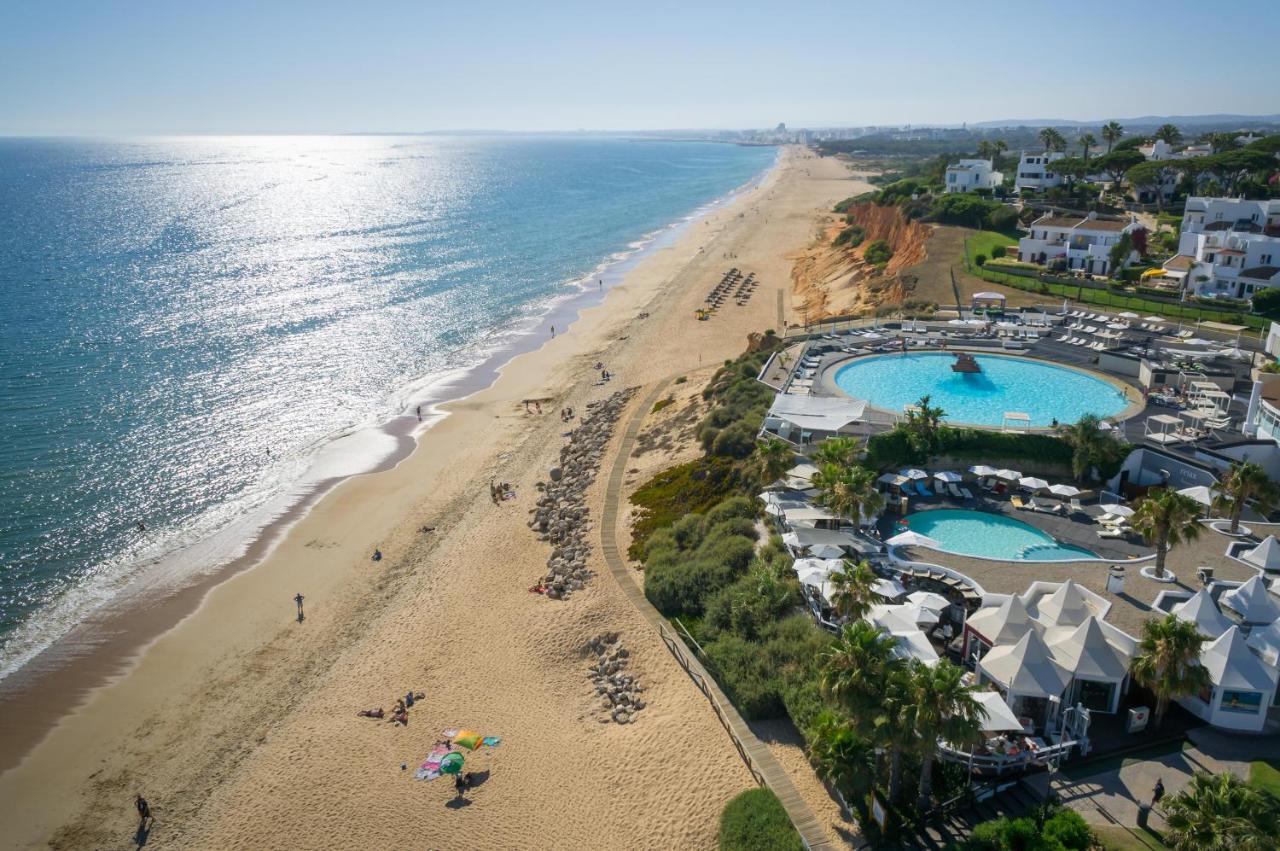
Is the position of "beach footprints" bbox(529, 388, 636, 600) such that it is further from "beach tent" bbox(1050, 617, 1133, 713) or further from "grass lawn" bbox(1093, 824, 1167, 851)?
"grass lawn" bbox(1093, 824, 1167, 851)

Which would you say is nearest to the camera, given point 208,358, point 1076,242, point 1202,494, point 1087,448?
point 1202,494

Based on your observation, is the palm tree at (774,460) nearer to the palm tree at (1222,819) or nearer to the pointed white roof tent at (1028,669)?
the pointed white roof tent at (1028,669)

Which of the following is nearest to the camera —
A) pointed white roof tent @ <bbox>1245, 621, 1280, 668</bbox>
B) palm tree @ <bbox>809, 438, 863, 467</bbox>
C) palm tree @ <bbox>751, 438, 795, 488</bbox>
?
pointed white roof tent @ <bbox>1245, 621, 1280, 668</bbox>

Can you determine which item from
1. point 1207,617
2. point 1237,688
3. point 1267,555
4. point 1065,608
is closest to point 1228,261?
point 1267,555

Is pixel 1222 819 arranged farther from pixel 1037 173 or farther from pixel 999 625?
pixel 1037 173

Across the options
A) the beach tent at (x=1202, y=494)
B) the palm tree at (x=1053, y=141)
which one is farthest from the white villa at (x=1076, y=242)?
the beach tent at (x=1202, y=494)

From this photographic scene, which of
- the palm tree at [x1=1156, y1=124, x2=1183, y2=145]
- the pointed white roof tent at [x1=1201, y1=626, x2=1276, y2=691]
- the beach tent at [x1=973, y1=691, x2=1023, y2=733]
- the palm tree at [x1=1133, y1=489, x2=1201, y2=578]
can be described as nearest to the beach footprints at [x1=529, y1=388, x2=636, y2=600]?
the beach tent at [x1=973, y1=691, x2=1023, y2=733]

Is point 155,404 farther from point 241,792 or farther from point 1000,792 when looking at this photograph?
point 1000,792

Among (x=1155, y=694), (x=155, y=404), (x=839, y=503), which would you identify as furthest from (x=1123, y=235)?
(x=155, y=404)
